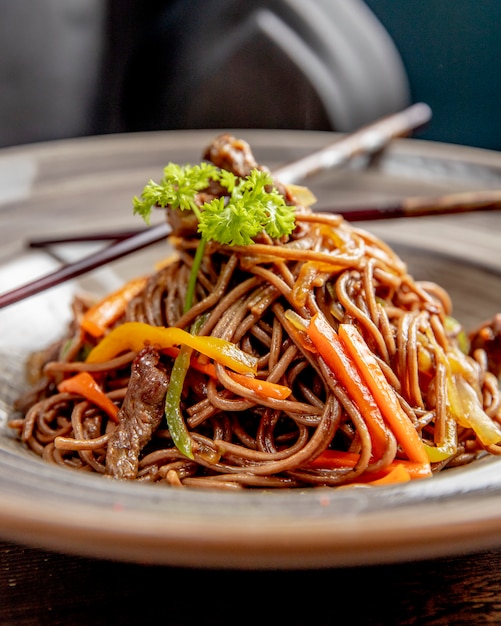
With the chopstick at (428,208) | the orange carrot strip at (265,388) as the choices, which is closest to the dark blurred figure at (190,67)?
the chopstick at (428,208)

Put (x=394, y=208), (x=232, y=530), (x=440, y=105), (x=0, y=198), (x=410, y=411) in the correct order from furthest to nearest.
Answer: (x=440, y=105), (x=0, y=198), (x=394, y=208), (x=410, y=411), (x=232, y=530)

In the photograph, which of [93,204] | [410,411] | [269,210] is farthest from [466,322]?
[93,204]

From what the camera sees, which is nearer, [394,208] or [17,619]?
[17,619]

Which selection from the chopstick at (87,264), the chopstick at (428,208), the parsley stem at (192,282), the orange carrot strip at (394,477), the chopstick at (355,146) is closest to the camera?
the orange carrot strip at (394,477)

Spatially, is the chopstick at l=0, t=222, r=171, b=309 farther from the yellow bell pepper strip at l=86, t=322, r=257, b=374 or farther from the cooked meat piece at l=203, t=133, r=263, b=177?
the cooked meat piece at l=203, t=133, r=263, b=177

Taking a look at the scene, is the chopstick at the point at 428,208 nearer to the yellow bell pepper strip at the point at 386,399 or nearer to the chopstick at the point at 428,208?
the chopstick at the point at 428,208

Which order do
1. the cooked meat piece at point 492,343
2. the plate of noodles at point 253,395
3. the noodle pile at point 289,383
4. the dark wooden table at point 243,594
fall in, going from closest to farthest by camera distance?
the plate of noodles at point 253,395
the dark wooden table at point 243,594
the noodle pile at point 289,383
the cooked meat piece at point 492,343

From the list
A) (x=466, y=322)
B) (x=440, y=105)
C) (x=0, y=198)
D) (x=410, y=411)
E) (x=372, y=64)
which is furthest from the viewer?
(x=440, y=105)

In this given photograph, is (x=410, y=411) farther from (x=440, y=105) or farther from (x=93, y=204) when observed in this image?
(x=440, y=105)
